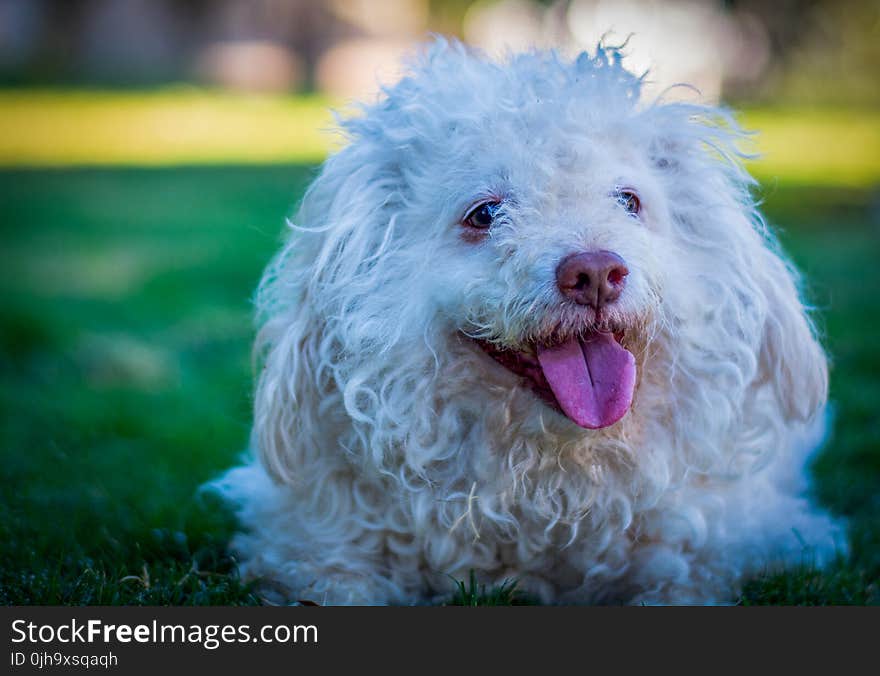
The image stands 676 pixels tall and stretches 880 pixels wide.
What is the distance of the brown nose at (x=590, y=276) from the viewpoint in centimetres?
233

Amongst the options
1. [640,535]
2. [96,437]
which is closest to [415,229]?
[640,535]

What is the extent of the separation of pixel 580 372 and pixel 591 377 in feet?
0.11

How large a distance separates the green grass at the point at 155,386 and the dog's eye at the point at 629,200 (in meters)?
1.01

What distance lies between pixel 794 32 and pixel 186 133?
860 cm

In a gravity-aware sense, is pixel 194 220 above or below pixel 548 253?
above

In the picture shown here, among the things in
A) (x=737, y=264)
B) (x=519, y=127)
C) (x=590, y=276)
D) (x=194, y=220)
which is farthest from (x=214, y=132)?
(x=590, y=276)

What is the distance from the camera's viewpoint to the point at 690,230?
9.07ft

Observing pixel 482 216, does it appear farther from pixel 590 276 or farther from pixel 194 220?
pixel 194 220

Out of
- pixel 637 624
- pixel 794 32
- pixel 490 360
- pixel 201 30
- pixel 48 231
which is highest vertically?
pixel 201 30

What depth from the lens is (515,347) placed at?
2.46 meters

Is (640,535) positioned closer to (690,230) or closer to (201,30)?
(690,230)

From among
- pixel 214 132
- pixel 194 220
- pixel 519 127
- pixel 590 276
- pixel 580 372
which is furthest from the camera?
pixel 214 132

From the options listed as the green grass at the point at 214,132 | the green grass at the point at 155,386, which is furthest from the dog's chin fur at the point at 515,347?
the green grass at the point at 214,132

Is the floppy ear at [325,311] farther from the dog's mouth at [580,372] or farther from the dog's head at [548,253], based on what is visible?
the dog's mouth at [580,372]
